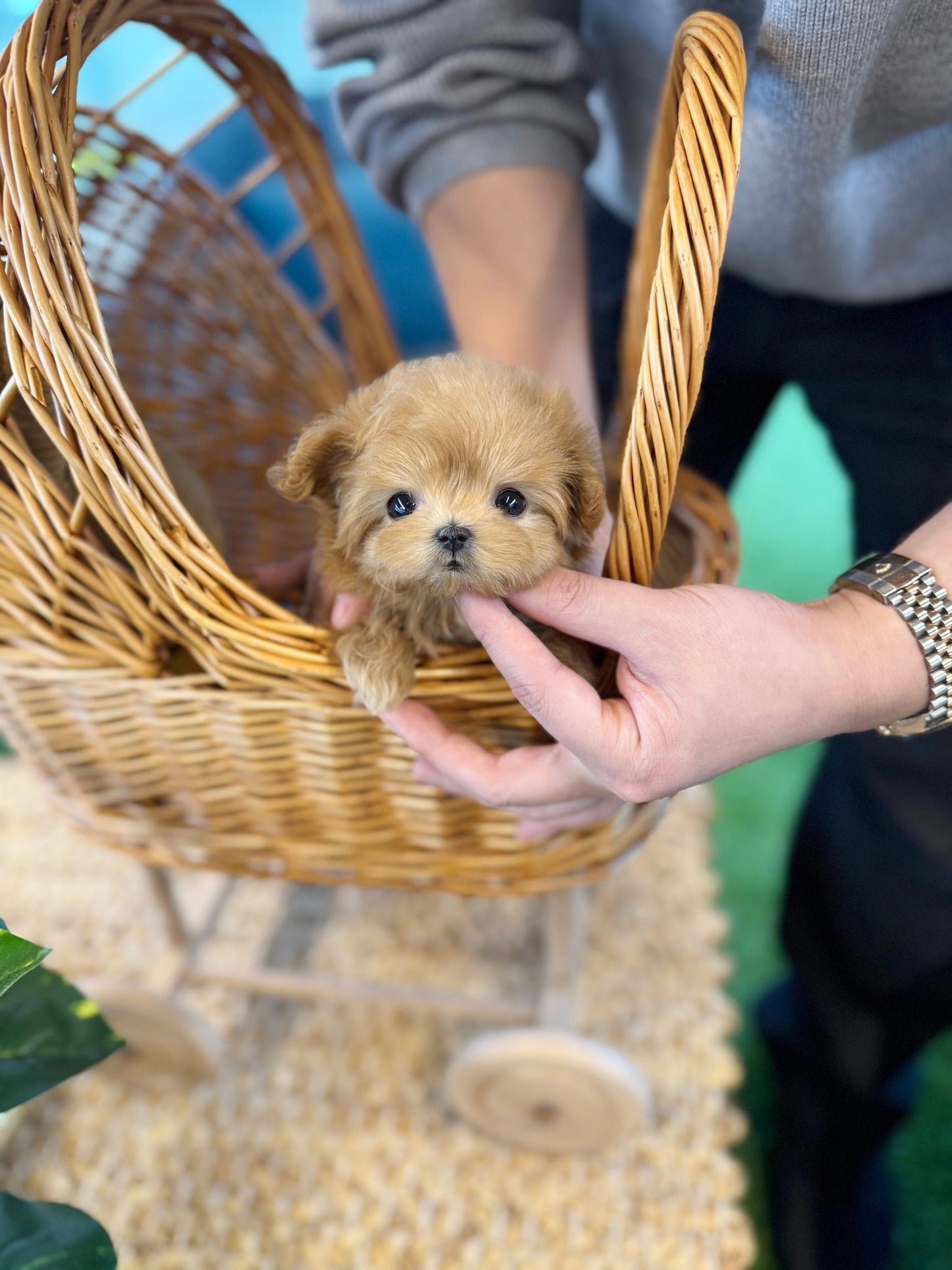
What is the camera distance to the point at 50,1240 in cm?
69

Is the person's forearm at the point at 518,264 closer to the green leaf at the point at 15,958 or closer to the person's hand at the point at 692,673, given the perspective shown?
the person's hand at the point at 692,673

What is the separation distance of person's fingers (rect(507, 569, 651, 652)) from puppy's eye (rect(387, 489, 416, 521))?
98mm

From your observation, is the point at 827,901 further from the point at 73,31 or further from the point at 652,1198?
the point at 73,31

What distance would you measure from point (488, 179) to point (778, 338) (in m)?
0.37

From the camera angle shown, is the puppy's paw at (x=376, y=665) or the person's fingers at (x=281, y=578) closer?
the puppy's paw at (x=376, y=665)

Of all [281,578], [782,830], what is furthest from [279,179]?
[782,830]

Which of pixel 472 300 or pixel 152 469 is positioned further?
pixel 472 300

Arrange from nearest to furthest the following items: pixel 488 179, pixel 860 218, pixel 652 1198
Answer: pixel 860 218 → pixel 488 179 → pixel 652 1198

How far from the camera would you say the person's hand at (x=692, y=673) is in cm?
62

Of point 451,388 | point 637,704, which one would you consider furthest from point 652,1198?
point 451,388

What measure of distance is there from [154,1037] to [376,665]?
0.77 metres

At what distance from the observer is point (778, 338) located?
1011 millimetres

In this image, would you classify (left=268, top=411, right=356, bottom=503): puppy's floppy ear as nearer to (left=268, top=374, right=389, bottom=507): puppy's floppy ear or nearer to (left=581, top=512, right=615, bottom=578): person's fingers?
(left=268, top=374, right=389, bottom=507): puppy's floppy ear

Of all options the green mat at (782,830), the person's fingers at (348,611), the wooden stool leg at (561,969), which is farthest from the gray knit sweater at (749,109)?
the wooden stool leg at (561,969)
